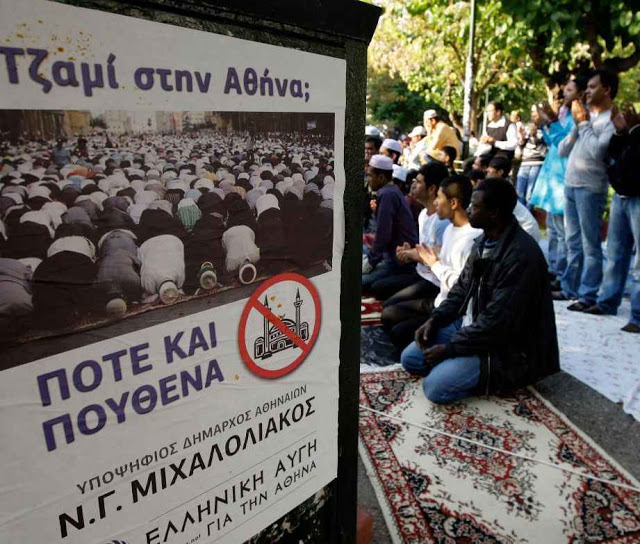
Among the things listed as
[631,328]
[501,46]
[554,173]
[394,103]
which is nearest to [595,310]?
[631,328]

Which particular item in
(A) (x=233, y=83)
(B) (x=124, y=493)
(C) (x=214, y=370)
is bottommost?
(B) (x=124, y=493)

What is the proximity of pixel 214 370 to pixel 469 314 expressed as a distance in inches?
96.2

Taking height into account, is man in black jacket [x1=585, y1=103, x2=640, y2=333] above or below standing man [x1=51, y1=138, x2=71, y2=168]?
below

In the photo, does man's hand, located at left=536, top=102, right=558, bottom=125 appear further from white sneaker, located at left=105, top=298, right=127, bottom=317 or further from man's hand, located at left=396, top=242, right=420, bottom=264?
white sneaker, located at left=105, top=298, right=127, bottom=317

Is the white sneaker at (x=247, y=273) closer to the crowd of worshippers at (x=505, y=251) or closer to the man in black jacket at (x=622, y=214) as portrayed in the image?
the crowd of worshippers at (x=505, y=251)

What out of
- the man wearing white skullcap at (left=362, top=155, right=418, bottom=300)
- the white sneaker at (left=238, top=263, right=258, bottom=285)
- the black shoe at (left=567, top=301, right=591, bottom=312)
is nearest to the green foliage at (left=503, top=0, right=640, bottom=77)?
the man wearing white skullcap at (left=362, top=155, right=418, bottom=300)

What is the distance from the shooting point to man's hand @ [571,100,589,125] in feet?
14.7

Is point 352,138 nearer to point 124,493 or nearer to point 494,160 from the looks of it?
point 124,493

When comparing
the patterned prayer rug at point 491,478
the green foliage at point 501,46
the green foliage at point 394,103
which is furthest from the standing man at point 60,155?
the green foliage at point 394,103

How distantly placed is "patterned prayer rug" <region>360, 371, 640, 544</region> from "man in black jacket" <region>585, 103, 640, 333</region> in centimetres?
171

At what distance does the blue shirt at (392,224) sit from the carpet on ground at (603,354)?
57.9 inches

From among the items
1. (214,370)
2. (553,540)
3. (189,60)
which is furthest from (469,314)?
(189,60)

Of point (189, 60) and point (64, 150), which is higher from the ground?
point (189, 60)

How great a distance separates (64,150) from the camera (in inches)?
33.3
